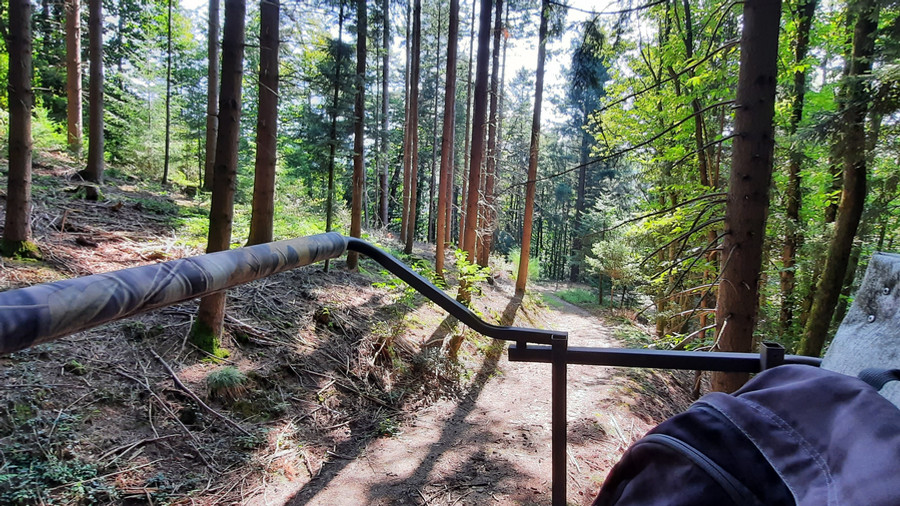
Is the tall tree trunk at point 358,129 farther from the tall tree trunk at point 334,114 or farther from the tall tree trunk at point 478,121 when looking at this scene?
the tall tree trunk at point 478,121

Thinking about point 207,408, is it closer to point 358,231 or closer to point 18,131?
point 18,131

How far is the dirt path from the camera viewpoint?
3379 millimetres

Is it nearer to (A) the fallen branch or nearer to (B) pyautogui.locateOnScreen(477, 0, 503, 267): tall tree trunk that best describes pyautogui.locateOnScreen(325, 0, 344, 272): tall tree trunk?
(B) pyautogui.locateOnScreen(477, 0, 503, 267): tall tree trunk

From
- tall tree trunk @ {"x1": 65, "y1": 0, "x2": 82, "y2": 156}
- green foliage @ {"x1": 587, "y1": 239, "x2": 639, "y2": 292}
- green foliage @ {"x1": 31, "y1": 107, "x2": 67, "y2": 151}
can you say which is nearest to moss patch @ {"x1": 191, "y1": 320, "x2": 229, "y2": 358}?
tall tree trunk @ {"x1": 65, "y1": 0, "x2": 82, "y2": 156}

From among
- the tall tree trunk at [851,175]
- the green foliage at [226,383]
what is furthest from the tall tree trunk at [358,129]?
the tall tree trunk at [851,175]

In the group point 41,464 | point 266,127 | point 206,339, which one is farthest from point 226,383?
point 266,127

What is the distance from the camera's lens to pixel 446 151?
11125 mm

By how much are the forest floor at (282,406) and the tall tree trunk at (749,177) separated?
1.81 meters

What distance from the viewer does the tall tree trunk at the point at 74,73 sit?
33.2 feet

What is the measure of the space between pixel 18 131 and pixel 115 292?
6.66 meters

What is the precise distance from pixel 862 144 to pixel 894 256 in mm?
5883

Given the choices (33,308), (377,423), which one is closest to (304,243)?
(33,308)

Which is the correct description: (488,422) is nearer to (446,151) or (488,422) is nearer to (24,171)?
(24,171)

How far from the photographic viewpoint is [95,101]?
1025 cm
